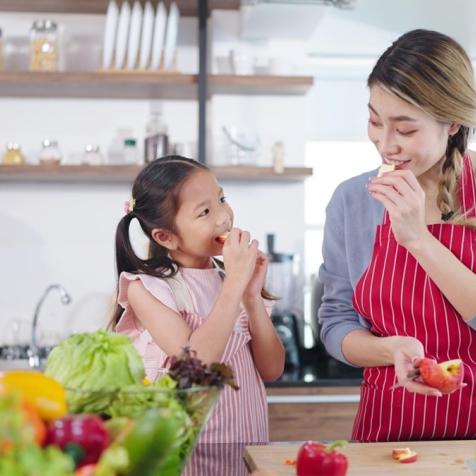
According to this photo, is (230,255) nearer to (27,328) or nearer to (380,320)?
(380,320)

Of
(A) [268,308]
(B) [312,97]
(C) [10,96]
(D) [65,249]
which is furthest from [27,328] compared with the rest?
(A) [268,308]

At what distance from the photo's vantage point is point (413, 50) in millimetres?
1761

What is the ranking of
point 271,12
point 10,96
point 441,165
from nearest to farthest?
point 441,165
point 271,12
point 10,96

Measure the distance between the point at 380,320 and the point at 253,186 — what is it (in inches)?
80.5

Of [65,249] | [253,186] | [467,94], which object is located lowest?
[65,249]

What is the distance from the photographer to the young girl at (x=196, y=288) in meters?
1.76

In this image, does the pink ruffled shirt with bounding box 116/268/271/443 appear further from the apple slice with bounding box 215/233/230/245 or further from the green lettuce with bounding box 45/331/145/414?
the green lettuce with bounding box 45/331/145/414

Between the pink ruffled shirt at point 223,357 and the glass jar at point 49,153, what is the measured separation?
1.79m

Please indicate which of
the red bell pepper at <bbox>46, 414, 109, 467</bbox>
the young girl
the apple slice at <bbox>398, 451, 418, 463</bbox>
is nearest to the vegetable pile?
the red bell pepper at <bbox>46, 414, 109, 467</bbox>

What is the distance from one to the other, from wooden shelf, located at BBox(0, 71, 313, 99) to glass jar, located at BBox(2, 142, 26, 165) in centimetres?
25

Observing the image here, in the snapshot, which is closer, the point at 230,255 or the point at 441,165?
the point at 230,255

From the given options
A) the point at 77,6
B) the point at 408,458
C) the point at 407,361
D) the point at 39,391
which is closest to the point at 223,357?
the point at 407,361

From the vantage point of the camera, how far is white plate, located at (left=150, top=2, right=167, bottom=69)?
358 centimetres

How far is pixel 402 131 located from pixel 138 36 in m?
2.07
